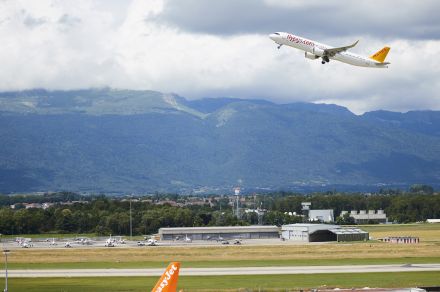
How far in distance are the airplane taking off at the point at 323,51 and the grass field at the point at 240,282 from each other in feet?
103

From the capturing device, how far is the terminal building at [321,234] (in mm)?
150500

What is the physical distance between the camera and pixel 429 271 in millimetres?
93500

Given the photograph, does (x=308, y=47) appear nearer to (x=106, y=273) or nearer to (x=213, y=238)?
(x=106, y=273)

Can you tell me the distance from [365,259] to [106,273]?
3548 cm

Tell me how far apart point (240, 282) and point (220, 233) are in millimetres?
91882

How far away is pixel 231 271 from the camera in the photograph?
9825cm

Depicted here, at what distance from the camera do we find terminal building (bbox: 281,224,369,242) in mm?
150500

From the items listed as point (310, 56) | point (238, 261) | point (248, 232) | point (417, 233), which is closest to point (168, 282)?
point (238, 261)

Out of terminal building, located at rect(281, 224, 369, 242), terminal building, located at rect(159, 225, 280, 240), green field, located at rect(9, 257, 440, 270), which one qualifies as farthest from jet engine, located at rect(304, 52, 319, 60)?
terminal building, located at rect(159, 225, 280, 240)

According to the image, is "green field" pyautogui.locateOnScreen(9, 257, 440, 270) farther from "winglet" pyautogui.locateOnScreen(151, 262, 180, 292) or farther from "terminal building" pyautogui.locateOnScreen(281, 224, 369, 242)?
"winglet" pyautogui.locateOnScreen(151, 262, 180, 292)

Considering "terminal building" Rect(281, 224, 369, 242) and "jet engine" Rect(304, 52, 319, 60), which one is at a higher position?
"jet engine" Rect(304, 52, 319, 60)

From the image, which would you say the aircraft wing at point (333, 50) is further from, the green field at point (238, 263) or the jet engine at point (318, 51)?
the green field at point (238, 263)

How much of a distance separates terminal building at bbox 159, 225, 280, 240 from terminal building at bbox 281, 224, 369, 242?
1073 centimetres

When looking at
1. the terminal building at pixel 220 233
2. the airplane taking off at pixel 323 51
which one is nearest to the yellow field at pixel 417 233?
the terminal building at pixel 220 233
